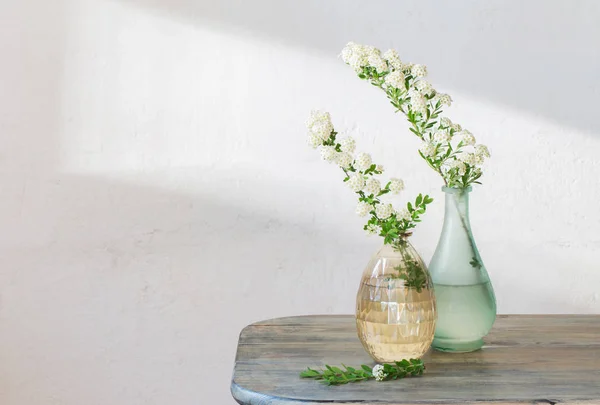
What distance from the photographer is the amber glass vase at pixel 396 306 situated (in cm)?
135

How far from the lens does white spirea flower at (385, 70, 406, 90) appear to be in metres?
1.38

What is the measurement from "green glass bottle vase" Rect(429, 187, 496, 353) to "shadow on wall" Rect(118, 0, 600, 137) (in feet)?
2.99

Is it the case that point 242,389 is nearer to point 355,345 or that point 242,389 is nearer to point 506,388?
point 355,345

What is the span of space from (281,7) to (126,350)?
1.08 meters

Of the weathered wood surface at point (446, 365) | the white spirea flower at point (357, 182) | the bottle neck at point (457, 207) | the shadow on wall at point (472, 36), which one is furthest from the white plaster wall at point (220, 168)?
the white spirea flower at point (357, 182)

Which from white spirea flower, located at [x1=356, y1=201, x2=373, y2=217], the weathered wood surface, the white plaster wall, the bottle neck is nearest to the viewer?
the weathered wood surface

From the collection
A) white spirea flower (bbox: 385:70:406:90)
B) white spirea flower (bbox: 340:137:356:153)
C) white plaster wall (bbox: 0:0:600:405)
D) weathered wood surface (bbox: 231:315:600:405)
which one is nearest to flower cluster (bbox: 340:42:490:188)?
white spirea flower (bbox: 385:70:406:90)

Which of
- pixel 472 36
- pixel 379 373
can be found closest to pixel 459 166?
pixel 379 373

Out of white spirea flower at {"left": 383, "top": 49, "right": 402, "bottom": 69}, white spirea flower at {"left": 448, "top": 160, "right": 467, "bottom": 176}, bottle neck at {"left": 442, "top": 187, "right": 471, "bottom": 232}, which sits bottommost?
bottle neck at {"left": 442, "top": 187, "right": 471, "bottom": 232}

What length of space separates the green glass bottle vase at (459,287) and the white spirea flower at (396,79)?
0.22 meters

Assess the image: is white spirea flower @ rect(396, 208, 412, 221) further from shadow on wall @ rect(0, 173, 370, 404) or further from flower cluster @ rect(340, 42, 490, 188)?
shadow on wall @ rect(0, 173, 370, 404)

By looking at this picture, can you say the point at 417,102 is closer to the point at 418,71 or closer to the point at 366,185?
the point at 418,71

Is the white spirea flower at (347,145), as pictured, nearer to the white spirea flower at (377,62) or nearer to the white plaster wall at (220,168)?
the white spirea flower at (377,62)

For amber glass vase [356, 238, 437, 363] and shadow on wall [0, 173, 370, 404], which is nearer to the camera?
amber glass vase [356, 238, 437, 363]
